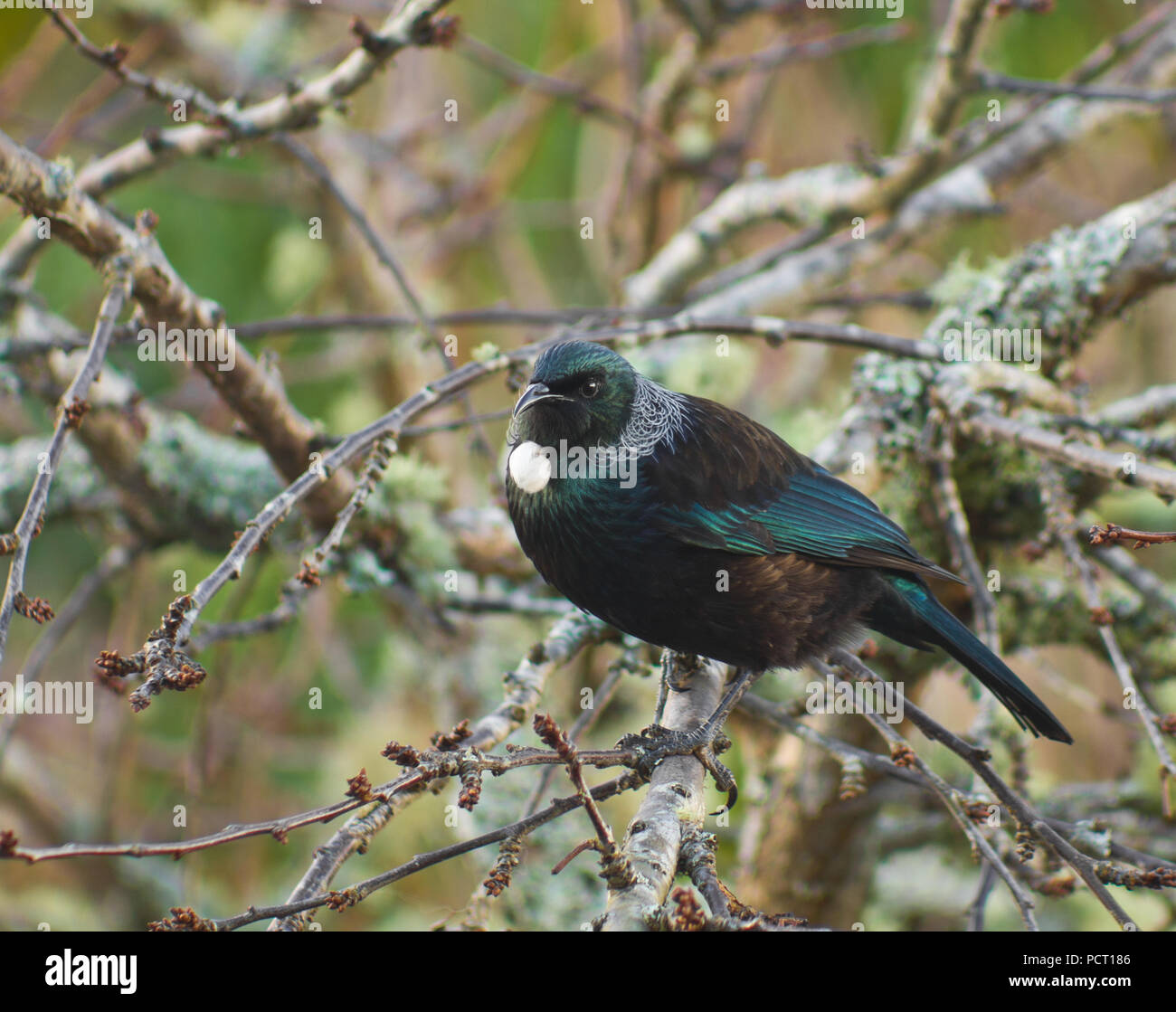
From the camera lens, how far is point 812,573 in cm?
292

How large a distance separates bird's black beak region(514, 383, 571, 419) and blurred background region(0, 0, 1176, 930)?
16.5 inches

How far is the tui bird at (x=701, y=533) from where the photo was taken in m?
2.61

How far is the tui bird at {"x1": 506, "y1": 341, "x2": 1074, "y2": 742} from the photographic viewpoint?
8.55ft

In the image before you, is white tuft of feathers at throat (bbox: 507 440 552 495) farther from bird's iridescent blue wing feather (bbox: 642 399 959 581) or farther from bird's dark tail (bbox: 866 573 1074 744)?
bird's dark tail (bbox: 866 573 1074 744)

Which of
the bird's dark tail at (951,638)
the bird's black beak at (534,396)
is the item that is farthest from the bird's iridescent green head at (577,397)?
the bird's dark tail at (951,638)

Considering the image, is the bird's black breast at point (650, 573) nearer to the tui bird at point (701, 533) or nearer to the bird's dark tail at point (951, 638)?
the tui bird at point (701, 533)

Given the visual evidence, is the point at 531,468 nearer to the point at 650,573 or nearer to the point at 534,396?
the point at 534,396

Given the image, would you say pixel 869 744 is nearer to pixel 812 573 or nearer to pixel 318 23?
pixel 812 573

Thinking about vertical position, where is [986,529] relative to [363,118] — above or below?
below

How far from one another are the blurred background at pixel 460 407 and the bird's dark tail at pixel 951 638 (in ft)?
0.74

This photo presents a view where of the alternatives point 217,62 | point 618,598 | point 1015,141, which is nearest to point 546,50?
point 217,62

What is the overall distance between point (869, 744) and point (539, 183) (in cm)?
701

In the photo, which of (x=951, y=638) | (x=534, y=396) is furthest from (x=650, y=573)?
(x=951, y=638)

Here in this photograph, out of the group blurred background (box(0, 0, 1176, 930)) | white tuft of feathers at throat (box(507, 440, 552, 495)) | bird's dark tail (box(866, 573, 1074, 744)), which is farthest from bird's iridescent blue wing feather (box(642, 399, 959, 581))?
blurred background (box(0, 0, 1176, 930))
